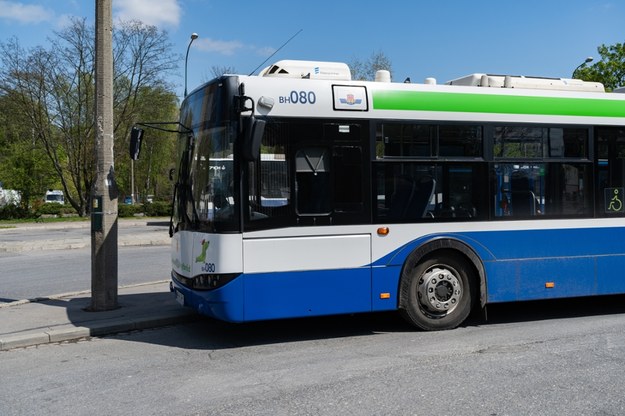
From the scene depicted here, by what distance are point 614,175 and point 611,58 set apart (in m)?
28.6

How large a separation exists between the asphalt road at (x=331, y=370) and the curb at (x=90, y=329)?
0.57 feet

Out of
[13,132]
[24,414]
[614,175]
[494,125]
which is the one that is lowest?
[24,414]

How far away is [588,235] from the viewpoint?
833 centimetres

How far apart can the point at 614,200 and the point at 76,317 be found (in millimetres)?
7749

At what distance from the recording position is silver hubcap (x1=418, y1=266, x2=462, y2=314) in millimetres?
7656

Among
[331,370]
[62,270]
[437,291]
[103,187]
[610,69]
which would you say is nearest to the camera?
[331,370]

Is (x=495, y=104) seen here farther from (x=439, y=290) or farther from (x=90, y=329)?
(x=90, y=329)

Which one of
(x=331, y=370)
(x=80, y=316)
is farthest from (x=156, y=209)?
(x=331, y=370)

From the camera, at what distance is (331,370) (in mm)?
6133

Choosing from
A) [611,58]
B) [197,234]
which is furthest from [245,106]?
[611,58]

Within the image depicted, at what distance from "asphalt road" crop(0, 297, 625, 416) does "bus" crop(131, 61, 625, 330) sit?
0.50 meters

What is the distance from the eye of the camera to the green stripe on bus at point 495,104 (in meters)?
7.59

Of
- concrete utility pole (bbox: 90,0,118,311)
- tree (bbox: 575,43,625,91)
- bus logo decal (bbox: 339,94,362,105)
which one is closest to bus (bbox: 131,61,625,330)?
bus logo decal (bbox: 339,94,362,105)

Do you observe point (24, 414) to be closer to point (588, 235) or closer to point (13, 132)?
point (588, 235)
